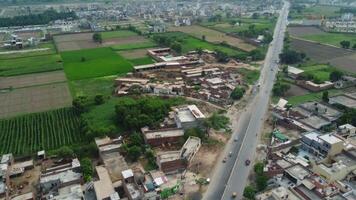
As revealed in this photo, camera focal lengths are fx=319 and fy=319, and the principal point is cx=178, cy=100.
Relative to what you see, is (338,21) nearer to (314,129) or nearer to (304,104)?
(304,104)

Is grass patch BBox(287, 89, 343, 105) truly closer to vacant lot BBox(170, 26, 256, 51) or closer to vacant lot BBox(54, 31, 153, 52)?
vacant lot BBox(170, 26, 256, 51)

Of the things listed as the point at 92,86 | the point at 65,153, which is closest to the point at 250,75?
the point at 92,86

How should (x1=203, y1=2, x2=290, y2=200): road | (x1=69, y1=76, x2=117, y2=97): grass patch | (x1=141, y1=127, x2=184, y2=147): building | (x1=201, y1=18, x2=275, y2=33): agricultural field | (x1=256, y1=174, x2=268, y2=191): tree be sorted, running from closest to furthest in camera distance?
(x1=256, y1=174, x2=268, y2=191): tree, (x1=203, y1=2, x2=290, y2=200): road, (x1=141, y1=127, x2=184, y2=147): building, (x1=69, y1=76, x2=117, y2=97): grass patch, (x1=201, y1=18, x2=275, y2=33): agricultural field

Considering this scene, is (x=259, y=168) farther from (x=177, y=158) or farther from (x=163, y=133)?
(x=163, y=133)

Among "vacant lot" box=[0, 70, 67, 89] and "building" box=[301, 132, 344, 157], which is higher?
"building" box=[301, 132, 344, 157]

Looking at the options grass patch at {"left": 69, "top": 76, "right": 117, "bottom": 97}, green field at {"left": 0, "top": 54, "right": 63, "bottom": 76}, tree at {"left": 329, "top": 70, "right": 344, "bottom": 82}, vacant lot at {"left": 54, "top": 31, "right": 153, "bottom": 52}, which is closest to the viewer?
grass patch at {"left": 69, "top": 76, "right": 117, "bottom": 97}

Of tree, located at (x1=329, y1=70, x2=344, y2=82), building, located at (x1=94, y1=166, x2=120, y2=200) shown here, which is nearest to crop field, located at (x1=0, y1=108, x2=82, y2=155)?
building, located at (x1=94, y1=166, x2=120, y2=200)

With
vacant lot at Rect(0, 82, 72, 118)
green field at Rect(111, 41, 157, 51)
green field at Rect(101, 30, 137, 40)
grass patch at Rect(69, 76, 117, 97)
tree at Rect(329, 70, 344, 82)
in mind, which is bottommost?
vacant lot at Rect(0, 82, 72, 118)
